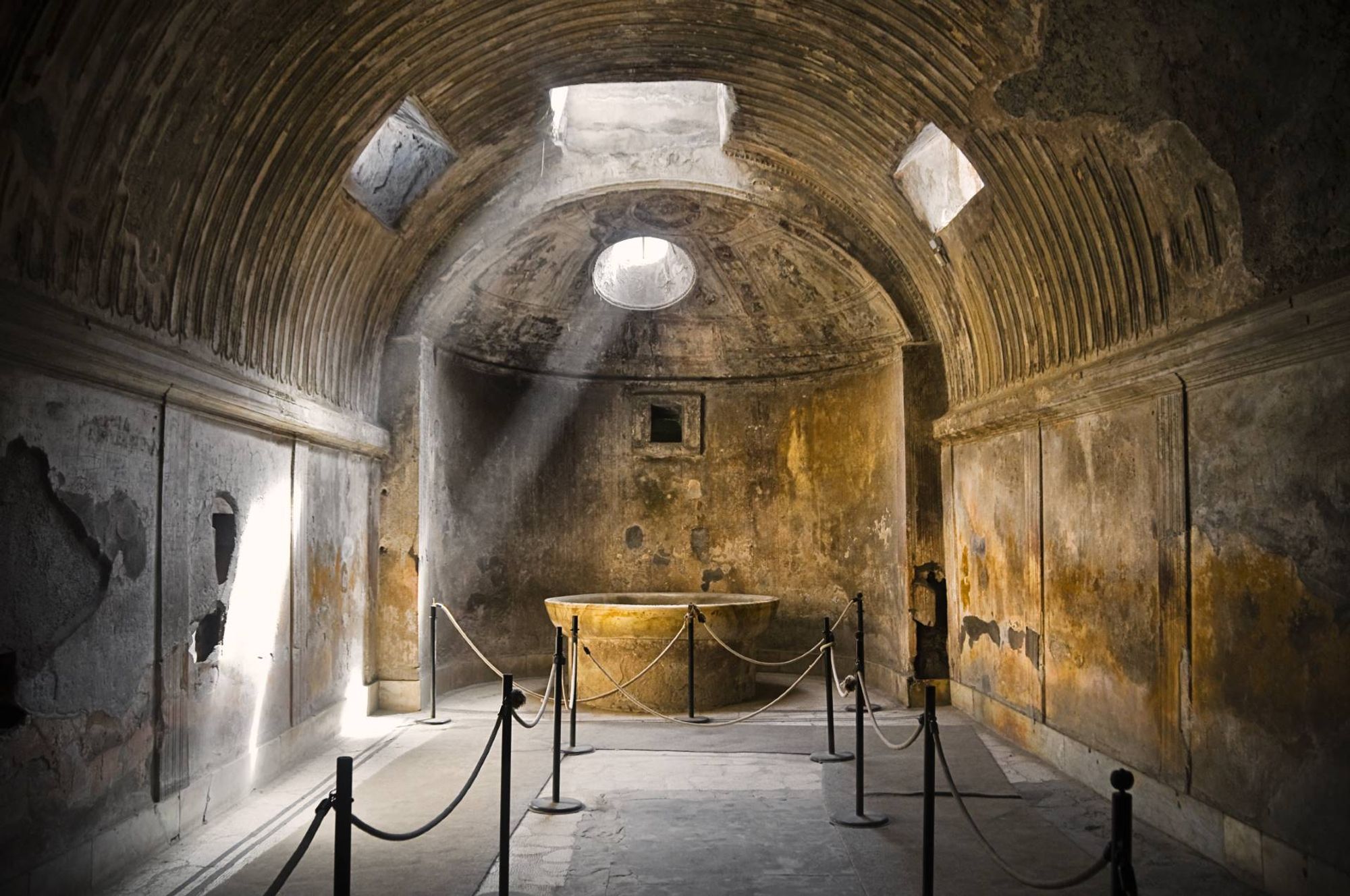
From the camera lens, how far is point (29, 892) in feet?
16.9

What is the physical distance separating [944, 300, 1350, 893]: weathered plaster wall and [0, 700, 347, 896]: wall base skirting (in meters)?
6.58

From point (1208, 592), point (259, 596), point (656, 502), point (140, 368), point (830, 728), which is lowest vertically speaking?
point (830, 728)

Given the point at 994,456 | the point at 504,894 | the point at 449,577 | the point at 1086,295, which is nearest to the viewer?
the point at 504,894

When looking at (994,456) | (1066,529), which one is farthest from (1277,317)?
(994,456)

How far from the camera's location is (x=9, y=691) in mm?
5180

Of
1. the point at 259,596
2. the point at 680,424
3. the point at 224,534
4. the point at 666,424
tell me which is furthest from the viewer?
the point at 666,424

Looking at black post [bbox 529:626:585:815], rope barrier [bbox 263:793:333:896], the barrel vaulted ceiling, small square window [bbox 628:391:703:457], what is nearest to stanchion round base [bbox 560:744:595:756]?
black post [bbox 529:626:585:815]

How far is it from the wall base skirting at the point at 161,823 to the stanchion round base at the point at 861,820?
14.4 ft

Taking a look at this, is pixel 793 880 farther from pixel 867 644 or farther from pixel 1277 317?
pixel 867 644

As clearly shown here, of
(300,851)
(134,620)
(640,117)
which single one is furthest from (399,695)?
(300,851)

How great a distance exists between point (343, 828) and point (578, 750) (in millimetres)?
5391

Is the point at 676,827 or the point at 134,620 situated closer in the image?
the point at 134,620

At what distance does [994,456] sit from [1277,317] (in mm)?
4818

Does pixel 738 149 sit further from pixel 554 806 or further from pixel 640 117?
pixel 554 806
